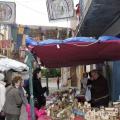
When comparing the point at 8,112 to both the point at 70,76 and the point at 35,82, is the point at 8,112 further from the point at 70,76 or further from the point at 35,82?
the point at 70,76

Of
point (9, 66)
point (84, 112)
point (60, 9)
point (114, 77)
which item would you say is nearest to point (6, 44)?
point (9, 66)

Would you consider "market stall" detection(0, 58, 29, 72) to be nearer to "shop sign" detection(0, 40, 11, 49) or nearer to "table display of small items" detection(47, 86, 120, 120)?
"shop sign" detection(0, 40, 11, 49)

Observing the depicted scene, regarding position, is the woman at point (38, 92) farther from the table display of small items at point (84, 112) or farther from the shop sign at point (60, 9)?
the shop sign at point (60, 9)

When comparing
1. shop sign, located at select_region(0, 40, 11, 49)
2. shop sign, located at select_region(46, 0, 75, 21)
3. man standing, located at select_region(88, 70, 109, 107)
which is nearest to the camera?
man standing, located at select_region(88, 70, 109, 107)

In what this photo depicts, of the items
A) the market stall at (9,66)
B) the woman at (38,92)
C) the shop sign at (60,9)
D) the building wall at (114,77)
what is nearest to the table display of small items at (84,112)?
the woman at (38,92)

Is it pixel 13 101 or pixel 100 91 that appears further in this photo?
pixel 100 91

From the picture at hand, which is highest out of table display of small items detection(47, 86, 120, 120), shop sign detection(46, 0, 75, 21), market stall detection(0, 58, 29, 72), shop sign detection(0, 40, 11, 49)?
shop sign detection(46, 0, 75, 21)

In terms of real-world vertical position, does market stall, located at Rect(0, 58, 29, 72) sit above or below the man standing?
below

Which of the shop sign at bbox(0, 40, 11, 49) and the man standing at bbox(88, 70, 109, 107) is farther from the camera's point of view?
the shop sign at bbox(0, 40, 11, 49)

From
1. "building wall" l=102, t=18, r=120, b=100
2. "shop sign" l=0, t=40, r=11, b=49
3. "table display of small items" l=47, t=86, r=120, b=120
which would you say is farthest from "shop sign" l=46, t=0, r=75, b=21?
"table display of small items" l=47, t=86, r=120, b=120

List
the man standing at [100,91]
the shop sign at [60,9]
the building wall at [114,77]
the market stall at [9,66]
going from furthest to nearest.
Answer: the market stall at [9,66] < the shop sign at [60,9] < the building wall at [114,77] < the man standing at [100,91]

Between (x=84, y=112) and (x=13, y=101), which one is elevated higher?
(x=84, y=112)

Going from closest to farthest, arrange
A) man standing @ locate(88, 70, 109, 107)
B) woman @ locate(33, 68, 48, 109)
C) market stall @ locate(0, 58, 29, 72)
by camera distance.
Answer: woman @ locate(33, 68, 48, 109)
man standing @ locate(88, 70, 109, 107)
market stall @ locate(0, 58, 29, 72)

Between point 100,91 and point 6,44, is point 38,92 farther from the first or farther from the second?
point 6,44
